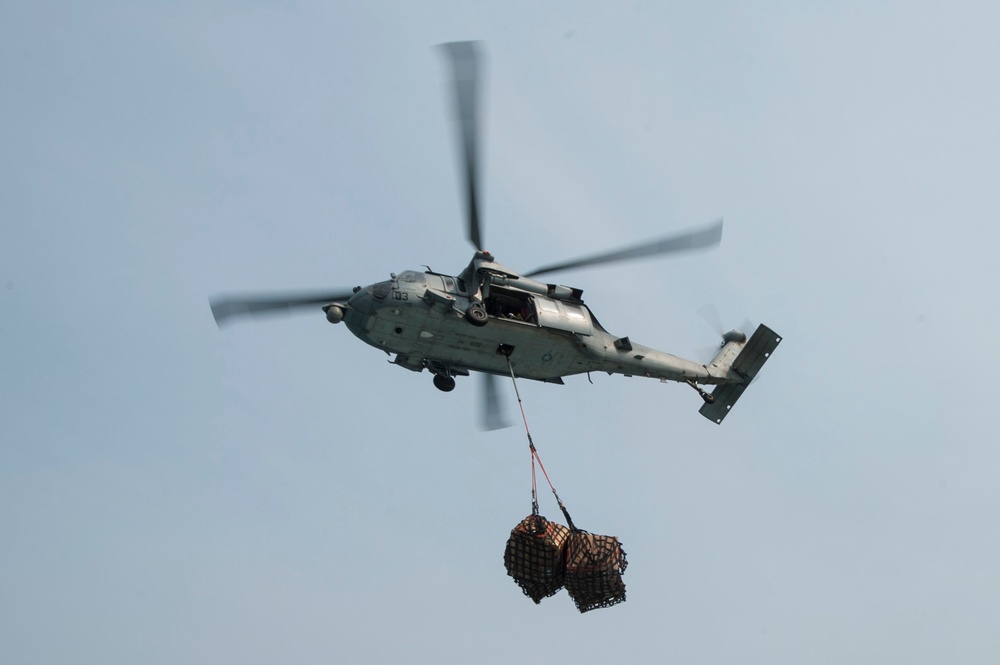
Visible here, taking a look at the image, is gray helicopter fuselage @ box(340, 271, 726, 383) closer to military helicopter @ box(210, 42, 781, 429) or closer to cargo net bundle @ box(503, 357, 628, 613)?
military helicopter @ box(210, 42, 781, 429)

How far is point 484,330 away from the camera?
24016mm

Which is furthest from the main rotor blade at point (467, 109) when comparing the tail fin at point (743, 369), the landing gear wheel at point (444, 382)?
the tail fin at point (743, 369)

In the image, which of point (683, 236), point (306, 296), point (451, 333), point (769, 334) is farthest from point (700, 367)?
point (306, 296)

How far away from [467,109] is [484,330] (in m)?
5.05

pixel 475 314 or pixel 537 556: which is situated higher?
pixel 475 314

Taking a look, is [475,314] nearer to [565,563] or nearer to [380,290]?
[380,290]

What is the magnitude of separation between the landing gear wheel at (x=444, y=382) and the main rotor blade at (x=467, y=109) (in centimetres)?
428

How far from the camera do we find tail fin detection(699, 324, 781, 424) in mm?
29672

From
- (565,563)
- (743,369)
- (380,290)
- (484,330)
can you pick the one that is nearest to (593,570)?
(565,563)

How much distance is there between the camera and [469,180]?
894 inches

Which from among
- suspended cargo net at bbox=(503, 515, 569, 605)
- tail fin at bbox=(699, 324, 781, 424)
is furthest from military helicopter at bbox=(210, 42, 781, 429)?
suspended cargo net at bbox=(503, 515, 569, 605)

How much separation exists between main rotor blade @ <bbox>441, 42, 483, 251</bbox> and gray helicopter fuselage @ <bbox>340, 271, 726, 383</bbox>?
7.85 feet

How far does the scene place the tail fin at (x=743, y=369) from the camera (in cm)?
2967

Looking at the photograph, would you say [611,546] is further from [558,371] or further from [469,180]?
[469,180]
